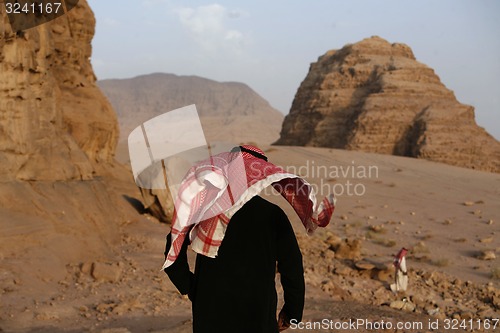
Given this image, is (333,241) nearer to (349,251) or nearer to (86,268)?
(349,251)

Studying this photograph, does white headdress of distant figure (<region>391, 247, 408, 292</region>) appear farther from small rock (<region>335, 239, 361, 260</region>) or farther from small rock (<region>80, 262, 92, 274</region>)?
small rock (<region>80, 262, 92, 274</region>)

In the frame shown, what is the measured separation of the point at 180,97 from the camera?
13975 cm

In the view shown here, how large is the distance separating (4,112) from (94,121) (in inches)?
167

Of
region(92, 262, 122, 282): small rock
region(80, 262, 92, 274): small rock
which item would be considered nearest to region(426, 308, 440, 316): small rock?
region(92, 262, 122, 282): small rock

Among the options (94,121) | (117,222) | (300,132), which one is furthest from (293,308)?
(300,132)

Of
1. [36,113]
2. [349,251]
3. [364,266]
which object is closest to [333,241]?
[349,251]

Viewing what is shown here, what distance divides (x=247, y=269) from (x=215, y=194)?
0.41 m

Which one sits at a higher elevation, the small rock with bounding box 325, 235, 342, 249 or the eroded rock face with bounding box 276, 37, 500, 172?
the eroded rock face with bounding box 276, 37, 500, 172

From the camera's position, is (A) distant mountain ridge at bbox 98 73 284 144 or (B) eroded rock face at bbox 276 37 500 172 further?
(A) distant mountain ridge at bbox 98 73 284 144

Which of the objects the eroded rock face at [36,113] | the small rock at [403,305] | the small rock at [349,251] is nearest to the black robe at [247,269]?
the small rock at [403,305]

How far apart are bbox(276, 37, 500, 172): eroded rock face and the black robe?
2752 centimetres

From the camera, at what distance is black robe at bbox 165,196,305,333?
233 centimetres

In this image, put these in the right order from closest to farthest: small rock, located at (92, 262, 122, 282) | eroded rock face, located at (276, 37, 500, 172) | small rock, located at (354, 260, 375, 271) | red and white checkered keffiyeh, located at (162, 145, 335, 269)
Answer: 1. red and white checkered keffiyeh, located at (162, 145, 335, 269)
2. small rock, located at (92, 262, 122, 282)
3. small rock, located at (354, 260, 375, 271)
4. eroded rock face, located at (276, 37, 500, 172)

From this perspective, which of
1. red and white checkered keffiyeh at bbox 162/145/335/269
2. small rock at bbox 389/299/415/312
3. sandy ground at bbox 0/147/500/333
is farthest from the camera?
small rock at bbox 389/299/415/312
